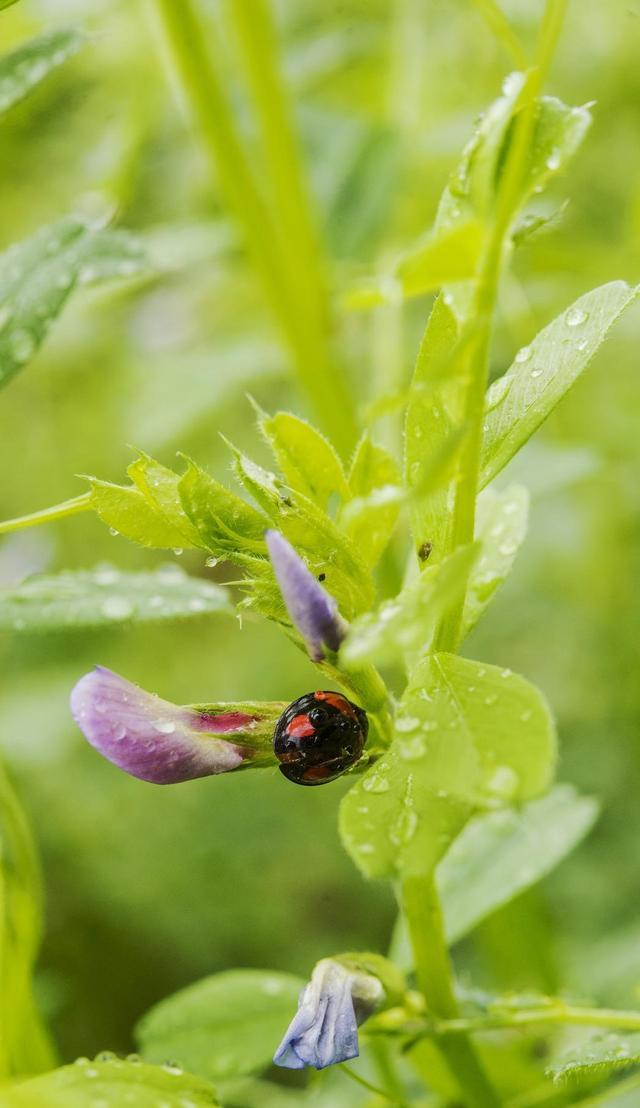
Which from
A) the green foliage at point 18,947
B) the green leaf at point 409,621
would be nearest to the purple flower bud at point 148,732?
the green leaf at point 409,621

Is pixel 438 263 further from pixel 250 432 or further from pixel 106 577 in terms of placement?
pixel 250 432

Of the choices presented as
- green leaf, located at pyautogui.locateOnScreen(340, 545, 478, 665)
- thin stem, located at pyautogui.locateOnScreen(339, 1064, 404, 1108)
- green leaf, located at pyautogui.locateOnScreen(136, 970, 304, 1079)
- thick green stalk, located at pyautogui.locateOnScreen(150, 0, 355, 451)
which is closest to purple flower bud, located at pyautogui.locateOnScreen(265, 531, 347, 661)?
green leaf, located at pyautogui.locateOnScreen(340, 545, 478, 665)

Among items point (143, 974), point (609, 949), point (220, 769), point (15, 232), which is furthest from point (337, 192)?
point (143, 974)

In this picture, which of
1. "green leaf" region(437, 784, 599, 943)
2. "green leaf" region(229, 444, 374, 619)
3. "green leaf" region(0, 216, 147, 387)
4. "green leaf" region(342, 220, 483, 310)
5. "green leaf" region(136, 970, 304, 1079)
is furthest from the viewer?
"green leaf" region(437, 784, 599, 943)

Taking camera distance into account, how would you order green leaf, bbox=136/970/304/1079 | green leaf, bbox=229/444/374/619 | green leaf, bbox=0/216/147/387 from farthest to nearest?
green leaf, bbox=136/970/304/1079 < green leaf, bbox=0/216/147/387 < green leaf, bbox=229/444/374/619

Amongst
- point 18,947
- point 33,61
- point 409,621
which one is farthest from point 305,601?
point 33,61

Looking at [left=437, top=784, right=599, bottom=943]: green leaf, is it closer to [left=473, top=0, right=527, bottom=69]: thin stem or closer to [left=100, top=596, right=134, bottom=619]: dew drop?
[left=100, top=596, right=134, bottom=619]: dew drop

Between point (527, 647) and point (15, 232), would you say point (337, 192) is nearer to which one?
point (15, 232)
